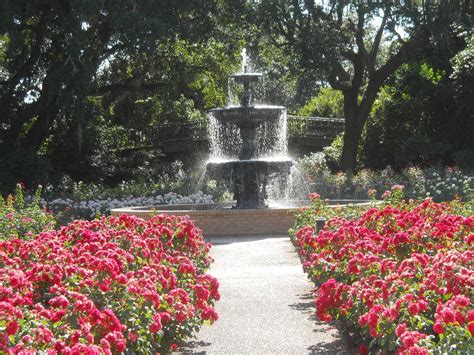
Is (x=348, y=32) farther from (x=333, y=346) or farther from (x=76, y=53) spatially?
(x=333, y=346)

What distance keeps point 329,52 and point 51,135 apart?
11.3 meters

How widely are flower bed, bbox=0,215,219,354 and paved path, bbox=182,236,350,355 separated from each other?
48 cm

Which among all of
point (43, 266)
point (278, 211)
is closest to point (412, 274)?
point (43, 266)

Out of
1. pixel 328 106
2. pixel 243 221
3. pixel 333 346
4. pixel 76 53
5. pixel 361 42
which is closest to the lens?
pixel 333 346

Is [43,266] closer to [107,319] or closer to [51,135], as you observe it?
[107,319]

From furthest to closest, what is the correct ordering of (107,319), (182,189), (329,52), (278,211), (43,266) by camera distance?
(329,52), (182,189), (278,211), (43,266), (107,319)

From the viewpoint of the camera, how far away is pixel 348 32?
29.0 meters

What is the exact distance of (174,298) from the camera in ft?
20.1

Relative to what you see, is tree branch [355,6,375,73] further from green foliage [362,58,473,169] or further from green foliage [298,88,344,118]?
green foliage [298,88,344,118]

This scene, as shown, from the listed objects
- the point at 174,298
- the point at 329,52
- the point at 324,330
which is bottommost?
the point at 324,330

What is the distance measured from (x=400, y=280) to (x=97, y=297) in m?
2.03

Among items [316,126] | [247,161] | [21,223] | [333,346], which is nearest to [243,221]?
[247,161]

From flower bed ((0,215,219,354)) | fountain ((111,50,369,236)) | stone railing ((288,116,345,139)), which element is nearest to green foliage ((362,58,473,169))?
stone railing ((288,116,345,139))

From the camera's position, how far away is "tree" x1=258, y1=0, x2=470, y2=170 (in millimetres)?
26219
